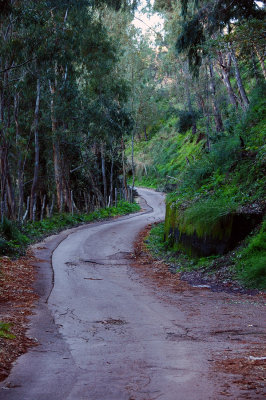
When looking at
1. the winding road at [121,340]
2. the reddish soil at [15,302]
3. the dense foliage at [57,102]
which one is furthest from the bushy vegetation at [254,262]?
the dense foliage at [57,102]

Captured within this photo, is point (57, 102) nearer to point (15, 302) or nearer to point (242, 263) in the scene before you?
point (242, 263)

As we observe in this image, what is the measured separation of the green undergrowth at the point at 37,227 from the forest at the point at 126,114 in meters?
0.13

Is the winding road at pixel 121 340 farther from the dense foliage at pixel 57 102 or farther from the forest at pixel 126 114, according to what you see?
the dense foliage at pixel 57 102

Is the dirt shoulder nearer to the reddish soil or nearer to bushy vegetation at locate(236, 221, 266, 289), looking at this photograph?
bushy vegetation at locate(236, 221, 266, 289)

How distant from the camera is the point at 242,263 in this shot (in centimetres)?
870

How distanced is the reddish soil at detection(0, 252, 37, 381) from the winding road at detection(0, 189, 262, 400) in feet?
0.43

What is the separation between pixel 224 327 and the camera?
5.46 metres

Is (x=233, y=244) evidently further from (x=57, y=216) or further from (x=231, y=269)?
(x=57, y=216)

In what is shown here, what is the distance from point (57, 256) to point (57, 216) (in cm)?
1185

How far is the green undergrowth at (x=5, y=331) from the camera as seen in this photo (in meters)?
4.59

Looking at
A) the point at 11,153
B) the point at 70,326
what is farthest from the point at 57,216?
the point at 70,326

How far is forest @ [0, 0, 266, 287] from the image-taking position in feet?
36.7

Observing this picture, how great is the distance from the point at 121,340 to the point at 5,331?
1361mm

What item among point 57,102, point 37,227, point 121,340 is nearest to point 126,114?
point 57,102
